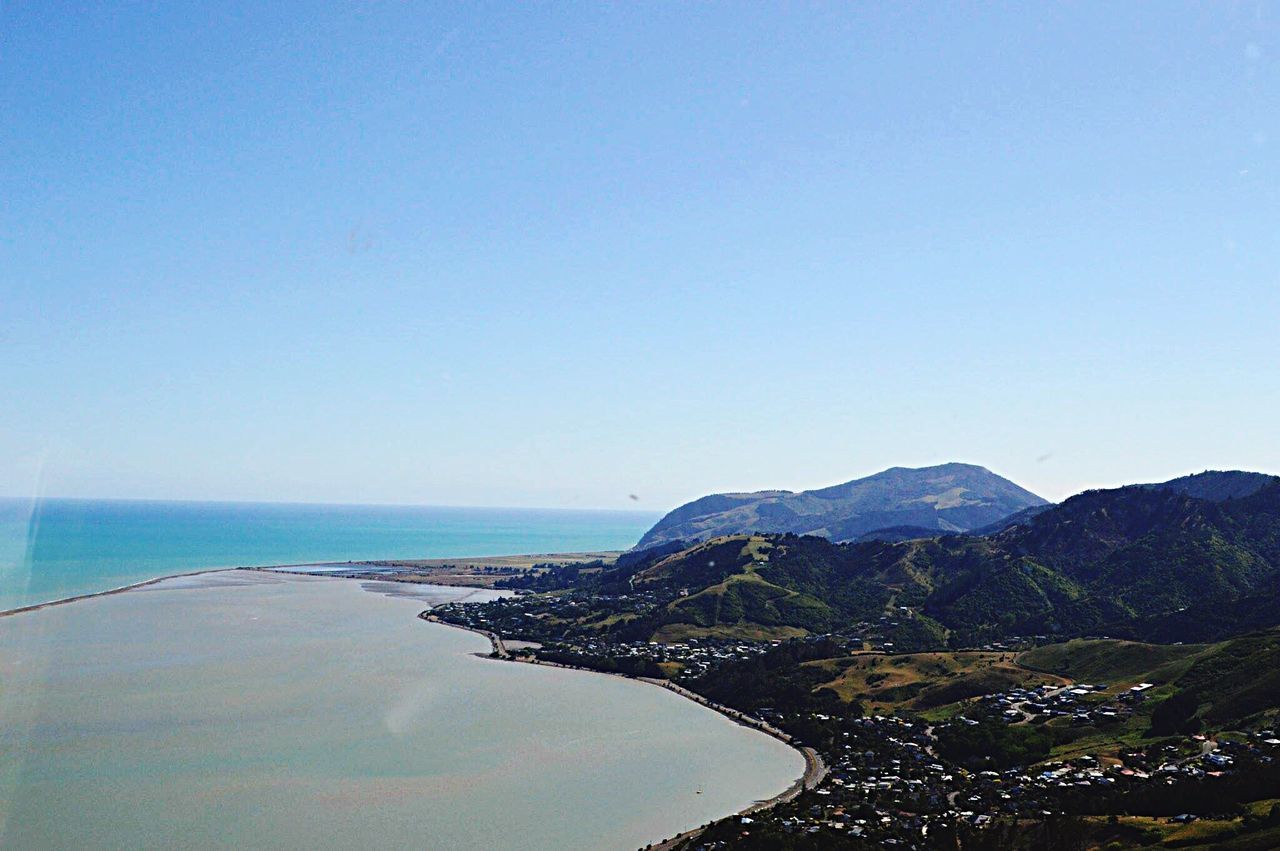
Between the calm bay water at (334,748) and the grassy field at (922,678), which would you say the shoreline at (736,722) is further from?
the grassy field at (922,678)

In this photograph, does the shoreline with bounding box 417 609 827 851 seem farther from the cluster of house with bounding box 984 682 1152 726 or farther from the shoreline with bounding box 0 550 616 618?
the shoreline with bounding box 0 550 616 618

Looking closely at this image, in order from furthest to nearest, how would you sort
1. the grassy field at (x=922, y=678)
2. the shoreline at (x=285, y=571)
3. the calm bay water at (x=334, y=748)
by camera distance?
the shoreline at (x=285, y=571), the grassy field at (x=922, y=678), the calm bay water at (x=334, y=748)

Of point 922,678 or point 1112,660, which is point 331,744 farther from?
point 1112,660

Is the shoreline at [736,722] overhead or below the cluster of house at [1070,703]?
below

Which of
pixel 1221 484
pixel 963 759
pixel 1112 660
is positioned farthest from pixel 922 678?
pixel 1221 484

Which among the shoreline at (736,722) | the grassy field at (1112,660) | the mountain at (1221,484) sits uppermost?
the mountain at (1221,484)

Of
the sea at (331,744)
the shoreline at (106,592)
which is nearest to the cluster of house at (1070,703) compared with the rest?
the sea at (331,744)
